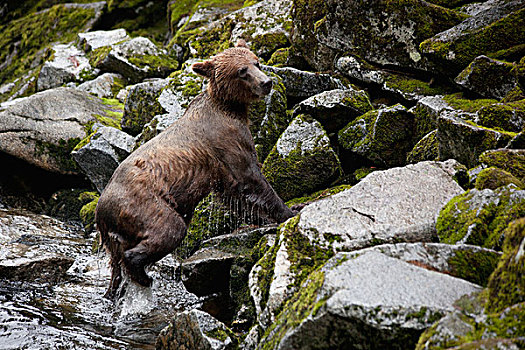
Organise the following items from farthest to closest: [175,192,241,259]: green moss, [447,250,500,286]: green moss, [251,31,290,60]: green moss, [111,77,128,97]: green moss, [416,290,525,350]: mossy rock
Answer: [111,77,128,97]: green moss
[251,31,290,60]: green moss
[175,192,241,259]: green moss
[447,250,500,286]: green moss
[416,290,525,350]: mossy rock

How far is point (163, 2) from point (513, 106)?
16.3m

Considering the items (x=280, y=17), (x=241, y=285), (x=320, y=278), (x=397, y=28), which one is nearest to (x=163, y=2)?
(x=280, y=17)

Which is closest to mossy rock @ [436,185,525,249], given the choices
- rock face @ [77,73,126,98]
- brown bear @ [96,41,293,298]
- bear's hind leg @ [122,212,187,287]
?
brown bear @ [96,41,293,298]

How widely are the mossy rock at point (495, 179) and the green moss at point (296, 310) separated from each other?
1747 mm

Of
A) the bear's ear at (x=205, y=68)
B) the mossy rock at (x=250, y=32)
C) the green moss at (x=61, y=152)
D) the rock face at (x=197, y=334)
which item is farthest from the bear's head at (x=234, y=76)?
the green moss at (x=61, y=152)

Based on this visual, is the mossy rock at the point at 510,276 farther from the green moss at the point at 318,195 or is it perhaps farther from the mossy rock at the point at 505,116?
the green moss at the point at 318,195

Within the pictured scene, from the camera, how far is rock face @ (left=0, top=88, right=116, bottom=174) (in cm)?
988

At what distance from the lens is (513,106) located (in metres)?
5.11

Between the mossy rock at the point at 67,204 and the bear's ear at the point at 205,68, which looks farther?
the mossy rock at the point at 67,204

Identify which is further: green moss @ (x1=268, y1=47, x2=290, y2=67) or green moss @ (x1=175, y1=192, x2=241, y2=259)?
green moss @ (x1=268, y1=47, x2=290, y2=67)

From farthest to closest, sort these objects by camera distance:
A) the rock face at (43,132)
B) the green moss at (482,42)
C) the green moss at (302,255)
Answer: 1. the rock face at (43,132)
2. the green moss at (482,42)
3. the green moss at (302,255)

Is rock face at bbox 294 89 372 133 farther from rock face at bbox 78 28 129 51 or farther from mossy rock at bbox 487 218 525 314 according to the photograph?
rock face at bbox 78 28 129 51

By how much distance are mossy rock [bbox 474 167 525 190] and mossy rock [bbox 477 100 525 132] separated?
1.14 metres

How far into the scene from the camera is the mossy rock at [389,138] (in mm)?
6660
